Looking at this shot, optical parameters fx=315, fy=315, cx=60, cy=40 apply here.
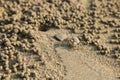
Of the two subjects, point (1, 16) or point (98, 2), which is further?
point (98, 2)

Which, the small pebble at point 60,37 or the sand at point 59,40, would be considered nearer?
the sand at point 59,40

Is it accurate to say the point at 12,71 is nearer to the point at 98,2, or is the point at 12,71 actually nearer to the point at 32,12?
the point at 32,12

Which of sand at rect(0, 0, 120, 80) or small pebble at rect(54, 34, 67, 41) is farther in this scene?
small pebble at rect(54, 34, 67, 41)

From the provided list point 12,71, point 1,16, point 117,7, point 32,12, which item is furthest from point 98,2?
point 12,71

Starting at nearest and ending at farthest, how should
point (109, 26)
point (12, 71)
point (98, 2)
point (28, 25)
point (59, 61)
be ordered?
point (12, 71), point (59, 61), point (28, 25), point (109, 26), point (98, 2)

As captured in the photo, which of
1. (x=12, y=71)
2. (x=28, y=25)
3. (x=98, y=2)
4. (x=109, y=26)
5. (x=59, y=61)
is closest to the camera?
(x=12, y=71)

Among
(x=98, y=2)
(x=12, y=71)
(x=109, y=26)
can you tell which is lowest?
(x=12, y=71)

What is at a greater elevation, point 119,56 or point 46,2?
point 46,2
